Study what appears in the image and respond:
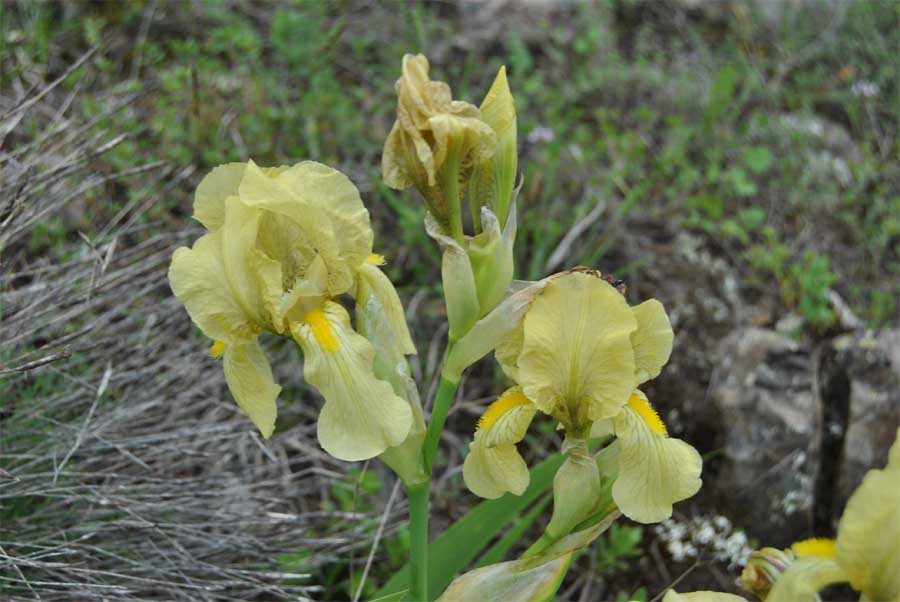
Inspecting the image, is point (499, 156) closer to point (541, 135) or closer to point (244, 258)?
point (244, 258)

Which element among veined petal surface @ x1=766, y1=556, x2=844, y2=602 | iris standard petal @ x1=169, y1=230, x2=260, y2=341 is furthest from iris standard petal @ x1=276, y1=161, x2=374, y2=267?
veined petal surface @ x1=766, y1=556, x2=844, y2=602

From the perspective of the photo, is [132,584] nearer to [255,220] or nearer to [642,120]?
[255,220]

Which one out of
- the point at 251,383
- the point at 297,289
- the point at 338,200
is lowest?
the point at 251,383

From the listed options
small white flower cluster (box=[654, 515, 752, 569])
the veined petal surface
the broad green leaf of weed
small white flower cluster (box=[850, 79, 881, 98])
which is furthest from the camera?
small white flower cluster (box=[850, 79, 881, 98])

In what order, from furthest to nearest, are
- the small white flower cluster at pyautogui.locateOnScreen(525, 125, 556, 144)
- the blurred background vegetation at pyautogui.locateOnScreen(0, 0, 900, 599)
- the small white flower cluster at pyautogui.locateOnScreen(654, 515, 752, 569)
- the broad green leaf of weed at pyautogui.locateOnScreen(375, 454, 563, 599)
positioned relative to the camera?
1. the small white flower cluster at pyautogui.locateOnScreen(525, 125, 556, 144)
2. the small white flower cluster at pyautogui.locateOnScreen(654, 515, 752, 569)
3. the blurred background vegetation at pyautogui.locateOnScreen(0, 0, 900, 599)
4. the broad green leaf of weed at pyautogui.locateOnScreen(375, 454, 563, 599)

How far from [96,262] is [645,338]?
4.08 ft

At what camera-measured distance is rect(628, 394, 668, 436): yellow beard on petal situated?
1.29 m

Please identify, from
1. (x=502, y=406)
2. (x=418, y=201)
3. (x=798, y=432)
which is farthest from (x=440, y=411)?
(x=418, y=201)

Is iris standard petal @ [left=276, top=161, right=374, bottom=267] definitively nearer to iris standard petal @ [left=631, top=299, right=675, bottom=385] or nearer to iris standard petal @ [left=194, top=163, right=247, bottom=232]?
iris standard petal @ [left=194, top=163, right=247, bottom=232]

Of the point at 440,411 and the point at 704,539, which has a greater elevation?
the point at 440,411

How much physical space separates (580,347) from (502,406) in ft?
0.47

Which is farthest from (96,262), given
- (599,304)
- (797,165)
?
(797,165)

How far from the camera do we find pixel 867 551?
3.44ft

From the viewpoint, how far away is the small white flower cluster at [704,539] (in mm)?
2271
